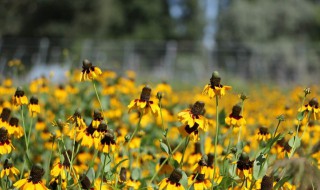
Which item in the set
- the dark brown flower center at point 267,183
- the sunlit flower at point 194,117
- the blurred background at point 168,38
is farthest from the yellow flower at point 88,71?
the blurred background at point 168,38

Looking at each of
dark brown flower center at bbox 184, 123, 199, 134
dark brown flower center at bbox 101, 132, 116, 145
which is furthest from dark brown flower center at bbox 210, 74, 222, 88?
dark brown flower center at bbox 101, 132, 116, 145

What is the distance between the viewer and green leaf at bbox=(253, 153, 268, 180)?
206 centimetres

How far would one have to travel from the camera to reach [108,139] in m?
2.06

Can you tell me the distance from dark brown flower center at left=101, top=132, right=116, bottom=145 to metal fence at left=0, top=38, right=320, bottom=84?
17.1m

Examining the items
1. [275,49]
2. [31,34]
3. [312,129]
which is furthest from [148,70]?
[312,129]

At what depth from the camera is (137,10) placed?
42688 millimetres

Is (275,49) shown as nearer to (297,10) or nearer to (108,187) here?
(297,10)

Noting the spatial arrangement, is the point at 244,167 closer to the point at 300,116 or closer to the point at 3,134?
the point at 300,116

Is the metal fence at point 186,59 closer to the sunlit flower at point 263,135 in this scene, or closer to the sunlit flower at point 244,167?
the sunlit flower at point 263,135

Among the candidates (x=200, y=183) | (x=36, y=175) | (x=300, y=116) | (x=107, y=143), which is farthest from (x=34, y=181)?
(x=300, y=116)

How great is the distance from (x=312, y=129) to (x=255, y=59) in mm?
16865

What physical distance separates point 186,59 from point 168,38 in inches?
833

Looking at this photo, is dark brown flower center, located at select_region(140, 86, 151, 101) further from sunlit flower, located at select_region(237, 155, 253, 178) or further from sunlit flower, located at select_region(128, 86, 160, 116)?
sunlit flower, located at select_region(237, 155, 253, 178)

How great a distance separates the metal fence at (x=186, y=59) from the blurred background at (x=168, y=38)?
0.12ft
